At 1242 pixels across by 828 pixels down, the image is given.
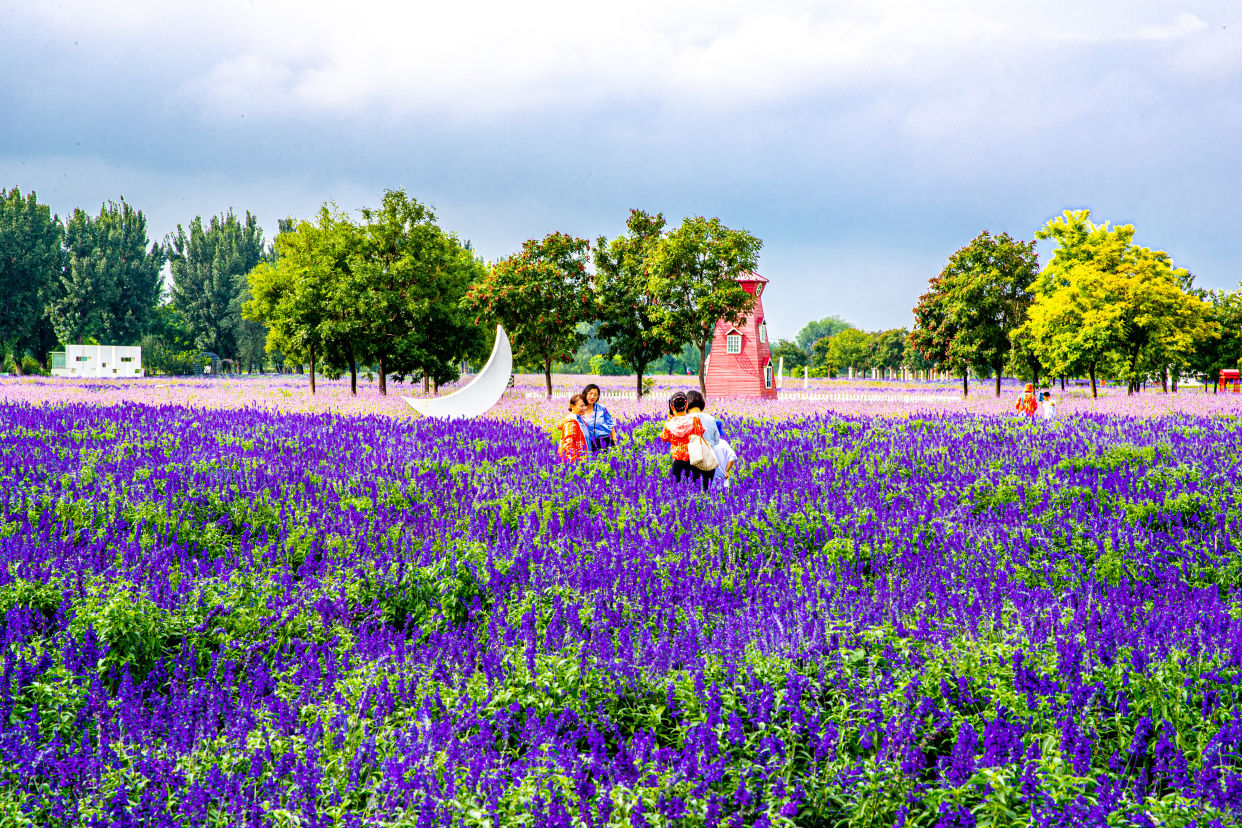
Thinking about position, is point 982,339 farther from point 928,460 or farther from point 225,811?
point 225,811

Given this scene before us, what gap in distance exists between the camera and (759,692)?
2494mm

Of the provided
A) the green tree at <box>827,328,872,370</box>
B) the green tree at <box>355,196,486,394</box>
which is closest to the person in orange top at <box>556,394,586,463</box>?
the green tree at <box>355,196,486,394</box>

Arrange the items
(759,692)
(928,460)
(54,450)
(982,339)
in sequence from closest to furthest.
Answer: (759,692)
(54,450)
(928,460)
(982,339)

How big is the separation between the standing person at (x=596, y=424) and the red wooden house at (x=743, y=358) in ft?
97.4

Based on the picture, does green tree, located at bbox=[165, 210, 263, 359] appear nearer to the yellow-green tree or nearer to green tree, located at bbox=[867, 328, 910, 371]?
the yellow-green tree

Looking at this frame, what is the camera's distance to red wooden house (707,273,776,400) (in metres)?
37.8

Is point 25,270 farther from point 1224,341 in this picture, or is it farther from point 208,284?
point 1224,341

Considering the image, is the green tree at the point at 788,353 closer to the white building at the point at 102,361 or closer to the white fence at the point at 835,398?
the white fence at the point at 835,398

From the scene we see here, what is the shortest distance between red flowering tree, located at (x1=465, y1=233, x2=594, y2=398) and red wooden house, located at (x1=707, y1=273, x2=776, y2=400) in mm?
12133

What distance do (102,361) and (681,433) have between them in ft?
229

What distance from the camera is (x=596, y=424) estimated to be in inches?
318

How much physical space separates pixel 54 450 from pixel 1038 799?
8.56 meters

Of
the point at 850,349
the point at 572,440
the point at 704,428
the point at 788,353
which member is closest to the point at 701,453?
the point at 704,428

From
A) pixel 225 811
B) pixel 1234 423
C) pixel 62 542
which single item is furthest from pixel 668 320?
pixel 225 811
